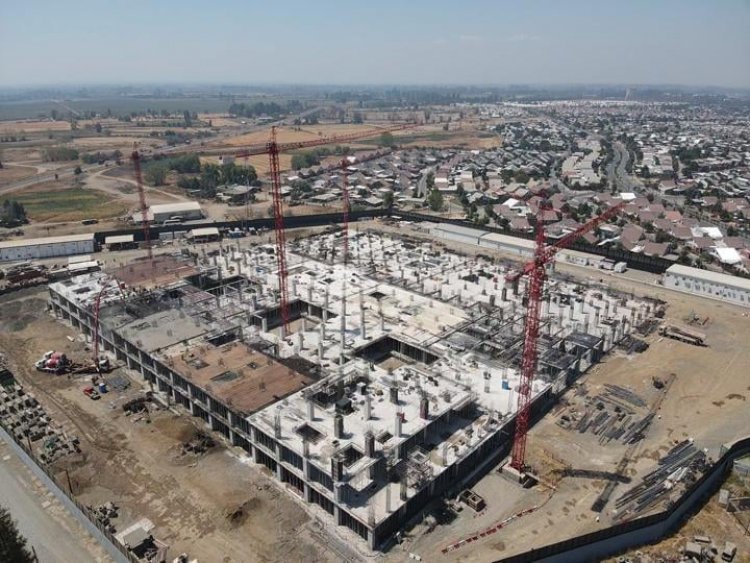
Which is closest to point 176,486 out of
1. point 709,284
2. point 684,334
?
point 684,334

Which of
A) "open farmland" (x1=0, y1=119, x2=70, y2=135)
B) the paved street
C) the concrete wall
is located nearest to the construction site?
the paved street

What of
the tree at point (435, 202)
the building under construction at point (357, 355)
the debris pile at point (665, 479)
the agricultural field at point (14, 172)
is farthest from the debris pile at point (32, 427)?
the agricultural field at point (14, 172)

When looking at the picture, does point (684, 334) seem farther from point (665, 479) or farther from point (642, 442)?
point (665, 479)

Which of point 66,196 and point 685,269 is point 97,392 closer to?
point 685,269

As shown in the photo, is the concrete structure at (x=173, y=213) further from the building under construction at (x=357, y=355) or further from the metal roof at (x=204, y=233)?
the building under construction at (x=357, y=355)

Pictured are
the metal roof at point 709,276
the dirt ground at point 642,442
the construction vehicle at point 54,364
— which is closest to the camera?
the dirt ground at point 642,442

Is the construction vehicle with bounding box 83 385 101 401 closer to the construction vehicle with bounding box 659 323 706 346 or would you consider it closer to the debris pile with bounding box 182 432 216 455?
the debris pile with bounding box 182 432 216 455
